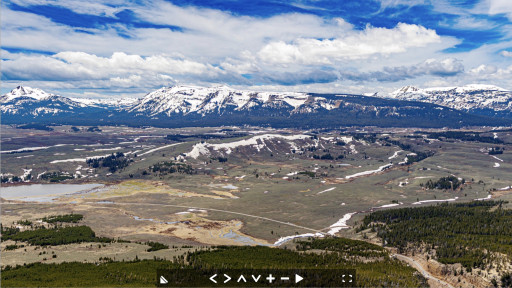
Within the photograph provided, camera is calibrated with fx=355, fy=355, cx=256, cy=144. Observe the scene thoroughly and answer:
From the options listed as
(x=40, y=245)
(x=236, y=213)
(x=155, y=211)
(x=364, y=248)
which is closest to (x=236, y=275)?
(x=364, y=248)

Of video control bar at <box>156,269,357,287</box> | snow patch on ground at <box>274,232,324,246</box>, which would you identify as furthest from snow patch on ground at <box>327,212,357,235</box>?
video control bar at <box>156,269,357,287</box>

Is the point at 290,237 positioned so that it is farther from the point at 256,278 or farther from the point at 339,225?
the point at 256,278

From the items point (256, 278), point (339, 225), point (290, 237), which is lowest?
point (290, 237)

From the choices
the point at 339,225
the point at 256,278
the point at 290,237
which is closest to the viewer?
the point at 256,278

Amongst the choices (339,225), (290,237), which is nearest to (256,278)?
(290,237)

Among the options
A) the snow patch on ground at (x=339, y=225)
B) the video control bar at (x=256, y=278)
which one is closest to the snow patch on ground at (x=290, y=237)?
the snow patch on ground at (x=339, y=225)

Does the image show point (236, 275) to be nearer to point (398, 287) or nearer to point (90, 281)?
point (90, 281)

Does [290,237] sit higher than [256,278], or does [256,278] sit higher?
[256,278]

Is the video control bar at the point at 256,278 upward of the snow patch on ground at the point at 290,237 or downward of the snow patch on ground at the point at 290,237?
upward

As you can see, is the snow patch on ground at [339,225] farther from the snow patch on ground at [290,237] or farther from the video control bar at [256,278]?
the video control bar at [256,278]
